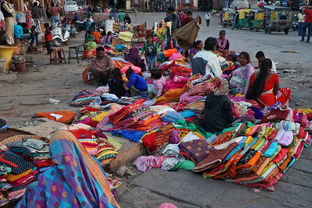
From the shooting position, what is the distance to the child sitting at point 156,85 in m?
7.21

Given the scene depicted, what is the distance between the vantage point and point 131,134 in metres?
5.14

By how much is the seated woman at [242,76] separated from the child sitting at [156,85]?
1397 millimetres

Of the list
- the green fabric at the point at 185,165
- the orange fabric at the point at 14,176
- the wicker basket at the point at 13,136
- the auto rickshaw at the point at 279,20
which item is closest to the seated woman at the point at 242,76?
the green fabric at the point at 185,165

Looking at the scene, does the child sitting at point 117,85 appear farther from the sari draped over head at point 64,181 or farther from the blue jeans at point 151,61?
the sari draped over head at point 64,181

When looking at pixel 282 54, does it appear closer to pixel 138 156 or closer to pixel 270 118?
pixel 270 118

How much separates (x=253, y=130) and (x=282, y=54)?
367 inches

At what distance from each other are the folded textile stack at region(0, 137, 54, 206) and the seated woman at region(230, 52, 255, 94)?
14.0 feet

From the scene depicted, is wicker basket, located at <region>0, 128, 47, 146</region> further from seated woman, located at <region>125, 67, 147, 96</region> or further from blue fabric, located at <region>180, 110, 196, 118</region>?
seated woman, located at <region>125, 67, 147, 96</region>

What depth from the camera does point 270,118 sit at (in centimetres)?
532

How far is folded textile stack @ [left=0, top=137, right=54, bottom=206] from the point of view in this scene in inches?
139

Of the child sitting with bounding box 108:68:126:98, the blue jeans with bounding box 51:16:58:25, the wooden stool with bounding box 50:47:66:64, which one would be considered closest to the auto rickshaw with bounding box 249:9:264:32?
the blue jeans with bounding box 51:16:58:25

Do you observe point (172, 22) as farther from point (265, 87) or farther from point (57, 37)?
point (265, 87)

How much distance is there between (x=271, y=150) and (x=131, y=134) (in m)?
1.90

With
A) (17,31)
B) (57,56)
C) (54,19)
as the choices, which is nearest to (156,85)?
(57,56)
